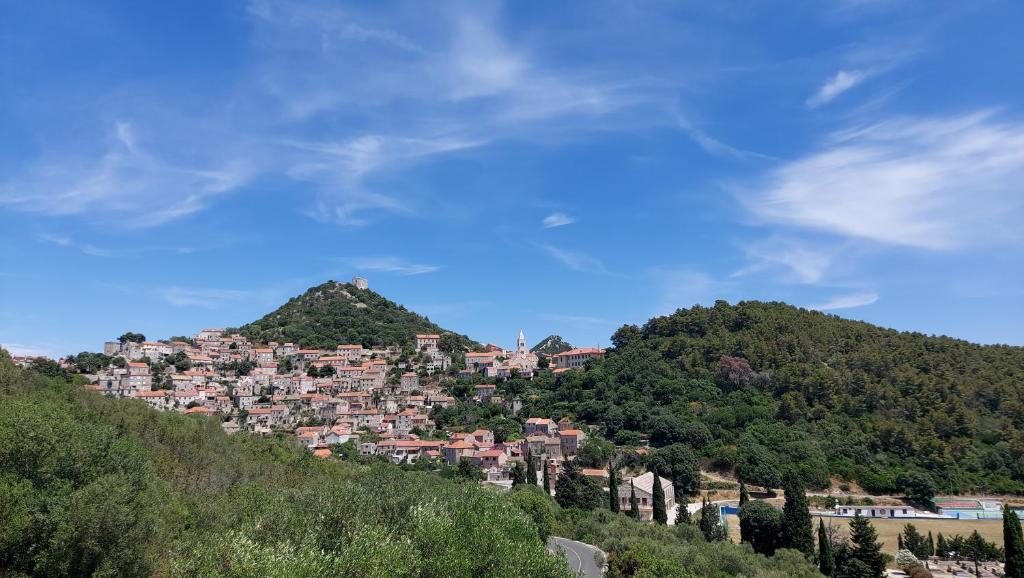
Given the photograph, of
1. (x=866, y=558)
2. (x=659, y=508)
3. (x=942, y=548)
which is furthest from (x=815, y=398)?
(x=866, y=558)

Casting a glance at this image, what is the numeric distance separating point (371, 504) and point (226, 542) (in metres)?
7.41

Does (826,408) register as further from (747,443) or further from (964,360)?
(964,360)

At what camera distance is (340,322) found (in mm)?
134750

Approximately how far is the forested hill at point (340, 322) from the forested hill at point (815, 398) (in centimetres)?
4266

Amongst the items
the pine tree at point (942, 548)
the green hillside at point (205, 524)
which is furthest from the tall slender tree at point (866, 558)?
the green hillside at point (205, 524)

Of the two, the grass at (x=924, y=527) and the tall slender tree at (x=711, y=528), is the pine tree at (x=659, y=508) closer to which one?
the tall slender tree at (x=711, y=528)

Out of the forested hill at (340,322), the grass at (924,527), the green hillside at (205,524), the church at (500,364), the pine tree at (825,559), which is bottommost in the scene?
the grass at (924,527)

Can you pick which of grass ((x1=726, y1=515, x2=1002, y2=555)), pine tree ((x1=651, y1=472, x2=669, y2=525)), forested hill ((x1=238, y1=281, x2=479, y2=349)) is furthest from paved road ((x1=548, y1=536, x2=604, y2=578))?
forested hill ((x1=238, y1=281, x2=479, y2=349))

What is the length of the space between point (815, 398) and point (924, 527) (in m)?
27.0

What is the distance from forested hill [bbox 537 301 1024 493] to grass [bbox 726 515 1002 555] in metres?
5.93

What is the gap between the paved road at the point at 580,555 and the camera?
31.0m

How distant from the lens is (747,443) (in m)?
70.4

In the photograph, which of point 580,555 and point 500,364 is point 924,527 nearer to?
point 580,555

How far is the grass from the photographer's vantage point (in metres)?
52.0
